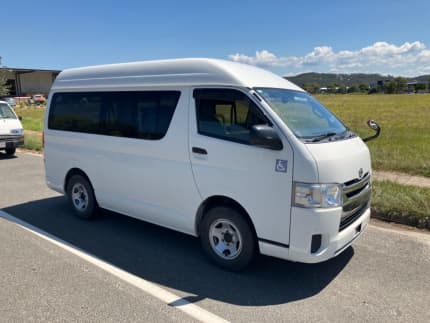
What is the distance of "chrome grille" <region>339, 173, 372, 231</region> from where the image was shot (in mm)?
3408

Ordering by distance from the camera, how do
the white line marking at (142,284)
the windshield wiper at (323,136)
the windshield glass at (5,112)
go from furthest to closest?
the windshield glass at (5,112) < the windshield wiper at (323,136) < the white line marking at (142,284)

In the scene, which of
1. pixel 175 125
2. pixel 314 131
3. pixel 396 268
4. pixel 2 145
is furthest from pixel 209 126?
pixel 2 145

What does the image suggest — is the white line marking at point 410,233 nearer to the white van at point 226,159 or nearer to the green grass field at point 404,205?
the green grass field at point 404,205

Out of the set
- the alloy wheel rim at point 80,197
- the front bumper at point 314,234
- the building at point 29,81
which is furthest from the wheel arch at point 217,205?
the building at point 29,81

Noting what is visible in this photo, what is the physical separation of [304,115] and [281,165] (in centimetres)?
93

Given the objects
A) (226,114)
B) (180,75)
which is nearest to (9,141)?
(180,75)

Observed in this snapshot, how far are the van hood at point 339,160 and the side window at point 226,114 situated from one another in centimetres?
61

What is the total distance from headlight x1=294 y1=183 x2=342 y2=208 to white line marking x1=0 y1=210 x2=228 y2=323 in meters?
1.23

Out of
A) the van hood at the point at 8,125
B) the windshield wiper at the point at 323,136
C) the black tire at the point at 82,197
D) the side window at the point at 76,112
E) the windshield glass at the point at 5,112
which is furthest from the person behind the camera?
the windshield glass at the point at 5,112

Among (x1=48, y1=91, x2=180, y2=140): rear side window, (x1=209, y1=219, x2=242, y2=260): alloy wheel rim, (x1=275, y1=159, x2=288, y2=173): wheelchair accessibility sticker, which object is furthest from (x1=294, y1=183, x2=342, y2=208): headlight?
(x1=48, y1=91, x2=180, y2=140): rear side window

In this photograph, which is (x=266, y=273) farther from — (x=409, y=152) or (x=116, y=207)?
(x=409, y=152)

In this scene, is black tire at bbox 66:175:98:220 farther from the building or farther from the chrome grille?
the building

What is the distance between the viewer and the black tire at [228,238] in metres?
3.63

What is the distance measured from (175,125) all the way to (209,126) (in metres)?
0.46
